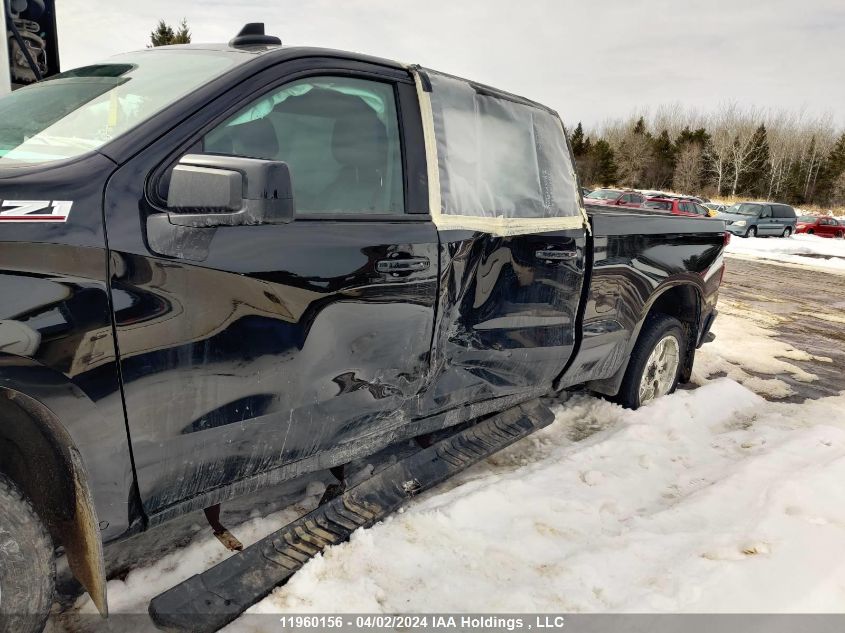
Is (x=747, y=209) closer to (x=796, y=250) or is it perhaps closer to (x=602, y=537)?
(x=796, y=250)

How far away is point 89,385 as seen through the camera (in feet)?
5.32

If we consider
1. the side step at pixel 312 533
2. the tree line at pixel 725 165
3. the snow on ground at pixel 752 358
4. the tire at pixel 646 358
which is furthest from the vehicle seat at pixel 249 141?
the tree line at pixel 725 165

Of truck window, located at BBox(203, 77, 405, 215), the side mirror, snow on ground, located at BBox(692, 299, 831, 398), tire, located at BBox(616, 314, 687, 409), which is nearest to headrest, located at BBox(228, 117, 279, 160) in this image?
truck window, located at BBox(203, 77, 405, 215)

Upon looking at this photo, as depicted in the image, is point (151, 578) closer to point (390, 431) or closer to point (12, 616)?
point (12, 616)

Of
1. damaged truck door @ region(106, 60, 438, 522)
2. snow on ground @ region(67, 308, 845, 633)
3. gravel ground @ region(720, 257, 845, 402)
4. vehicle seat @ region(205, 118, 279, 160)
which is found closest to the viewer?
damaged truck door @ region(106, 60, 438, 522)

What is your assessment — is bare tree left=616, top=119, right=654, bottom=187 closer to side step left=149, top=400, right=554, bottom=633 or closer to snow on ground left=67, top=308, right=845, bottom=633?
snow on ground left=67, top=308, right=845, bottom=633

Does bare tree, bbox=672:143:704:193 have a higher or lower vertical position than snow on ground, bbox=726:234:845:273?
higher

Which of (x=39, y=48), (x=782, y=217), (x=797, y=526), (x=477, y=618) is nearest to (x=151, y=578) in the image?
(x=477, y=618)

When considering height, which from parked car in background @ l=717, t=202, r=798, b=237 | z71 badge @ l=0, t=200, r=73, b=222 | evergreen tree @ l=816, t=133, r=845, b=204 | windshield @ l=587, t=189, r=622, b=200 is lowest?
parked car in background @ l=717, t=202, r=798, b=237

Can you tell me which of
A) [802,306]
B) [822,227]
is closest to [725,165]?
[822,227]

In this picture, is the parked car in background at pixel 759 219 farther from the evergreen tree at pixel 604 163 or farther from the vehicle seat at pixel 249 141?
the evergreen tree at pixel 604 163

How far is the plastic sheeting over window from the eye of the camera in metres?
2.61

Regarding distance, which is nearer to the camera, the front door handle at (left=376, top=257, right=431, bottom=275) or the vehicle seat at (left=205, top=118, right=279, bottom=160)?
the vehicle seat at (left=205, top=118, right=279, bottom=160)

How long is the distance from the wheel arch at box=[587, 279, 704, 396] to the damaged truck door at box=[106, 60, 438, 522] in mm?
1976
